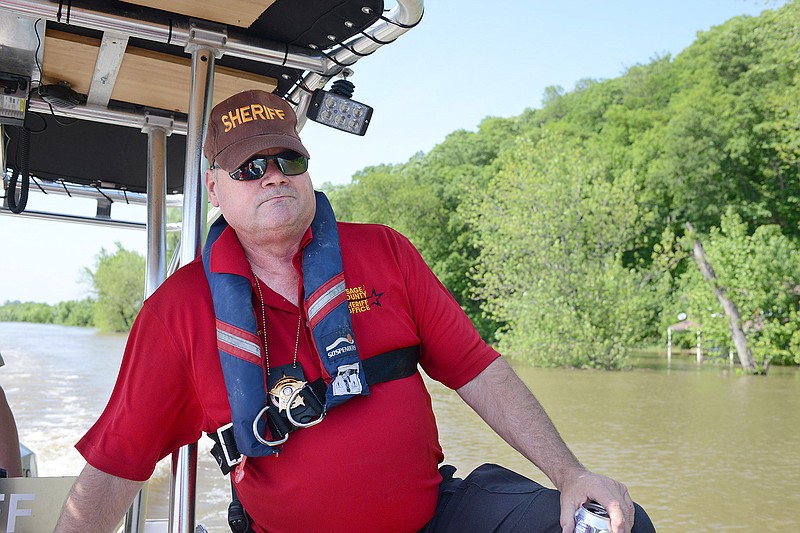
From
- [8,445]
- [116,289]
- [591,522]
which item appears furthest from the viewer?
[116,289]

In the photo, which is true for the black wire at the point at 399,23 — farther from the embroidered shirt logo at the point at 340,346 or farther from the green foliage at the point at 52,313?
the green foliage at the point at 52,313

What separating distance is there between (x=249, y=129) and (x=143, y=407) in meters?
0.71

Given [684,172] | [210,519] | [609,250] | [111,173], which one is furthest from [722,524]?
[684,172]

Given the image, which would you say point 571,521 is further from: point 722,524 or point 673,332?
point 673,332

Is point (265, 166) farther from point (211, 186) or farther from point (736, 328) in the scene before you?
point (736, 328)

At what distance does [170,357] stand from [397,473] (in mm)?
567

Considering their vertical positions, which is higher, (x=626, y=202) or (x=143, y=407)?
(x=626, y=202)

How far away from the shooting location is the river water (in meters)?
8.15

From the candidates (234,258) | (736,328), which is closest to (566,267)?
(736,328)

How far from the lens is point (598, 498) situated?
1.70m

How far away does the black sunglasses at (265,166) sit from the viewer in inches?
81.0

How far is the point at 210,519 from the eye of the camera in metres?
6.67

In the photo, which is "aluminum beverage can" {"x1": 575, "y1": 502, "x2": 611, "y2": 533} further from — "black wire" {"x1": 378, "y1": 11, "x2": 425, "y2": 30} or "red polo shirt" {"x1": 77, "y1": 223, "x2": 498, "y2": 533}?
"black wire" {"x1": 378, "y1": 11, "x2": 425, "y2": 30}

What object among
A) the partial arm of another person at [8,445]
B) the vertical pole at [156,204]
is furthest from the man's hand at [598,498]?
the partial arm of another person at [8,445]
